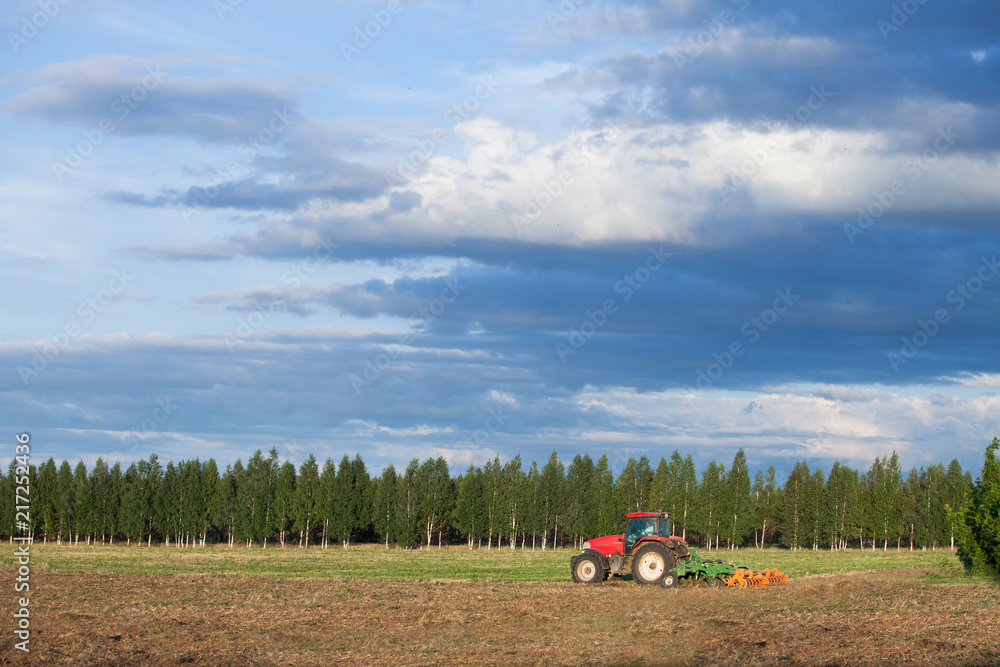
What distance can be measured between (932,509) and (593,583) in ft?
268

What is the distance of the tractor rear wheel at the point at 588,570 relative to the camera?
→ 34.1m

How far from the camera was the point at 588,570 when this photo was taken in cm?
3444

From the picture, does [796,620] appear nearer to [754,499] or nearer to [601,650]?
[601,650]

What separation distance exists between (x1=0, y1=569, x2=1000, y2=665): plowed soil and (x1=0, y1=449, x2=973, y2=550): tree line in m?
63.3

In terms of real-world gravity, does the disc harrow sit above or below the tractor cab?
below

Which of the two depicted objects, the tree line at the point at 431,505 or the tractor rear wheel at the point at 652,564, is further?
the tree line at the point at 431,505

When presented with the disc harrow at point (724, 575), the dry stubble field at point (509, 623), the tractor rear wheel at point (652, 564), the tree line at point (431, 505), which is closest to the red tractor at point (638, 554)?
the tractor rear wheel at point (652, 564)

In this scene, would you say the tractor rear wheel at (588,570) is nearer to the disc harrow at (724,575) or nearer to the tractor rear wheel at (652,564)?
the tractor rear wheel at (652,564)

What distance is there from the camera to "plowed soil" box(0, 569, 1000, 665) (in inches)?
745

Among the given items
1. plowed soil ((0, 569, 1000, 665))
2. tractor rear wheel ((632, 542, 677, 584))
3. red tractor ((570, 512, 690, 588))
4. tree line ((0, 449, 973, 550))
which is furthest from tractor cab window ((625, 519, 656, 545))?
tree line ((0, 449, 973, 550))

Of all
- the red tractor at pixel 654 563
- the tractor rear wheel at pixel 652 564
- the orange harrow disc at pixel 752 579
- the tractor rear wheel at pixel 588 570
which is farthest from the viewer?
the tractor rear wheel at pixel 588 570

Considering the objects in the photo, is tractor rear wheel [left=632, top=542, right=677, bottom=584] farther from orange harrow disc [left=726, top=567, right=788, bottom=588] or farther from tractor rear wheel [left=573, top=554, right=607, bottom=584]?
orange harrow disc [left=726, top=567, right=788, bottom=588]

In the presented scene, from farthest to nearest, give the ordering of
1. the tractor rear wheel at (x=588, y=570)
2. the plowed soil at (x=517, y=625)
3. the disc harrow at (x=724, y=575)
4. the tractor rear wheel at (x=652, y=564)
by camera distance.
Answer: the tractor rear wheel at (x=588, y=570), the tractor rear wheel at (x=652, y=564), the disc harrow at (x=724, y=575), the plowed soil at (x=517, y=625)

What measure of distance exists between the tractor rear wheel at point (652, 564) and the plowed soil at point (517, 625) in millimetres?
925
